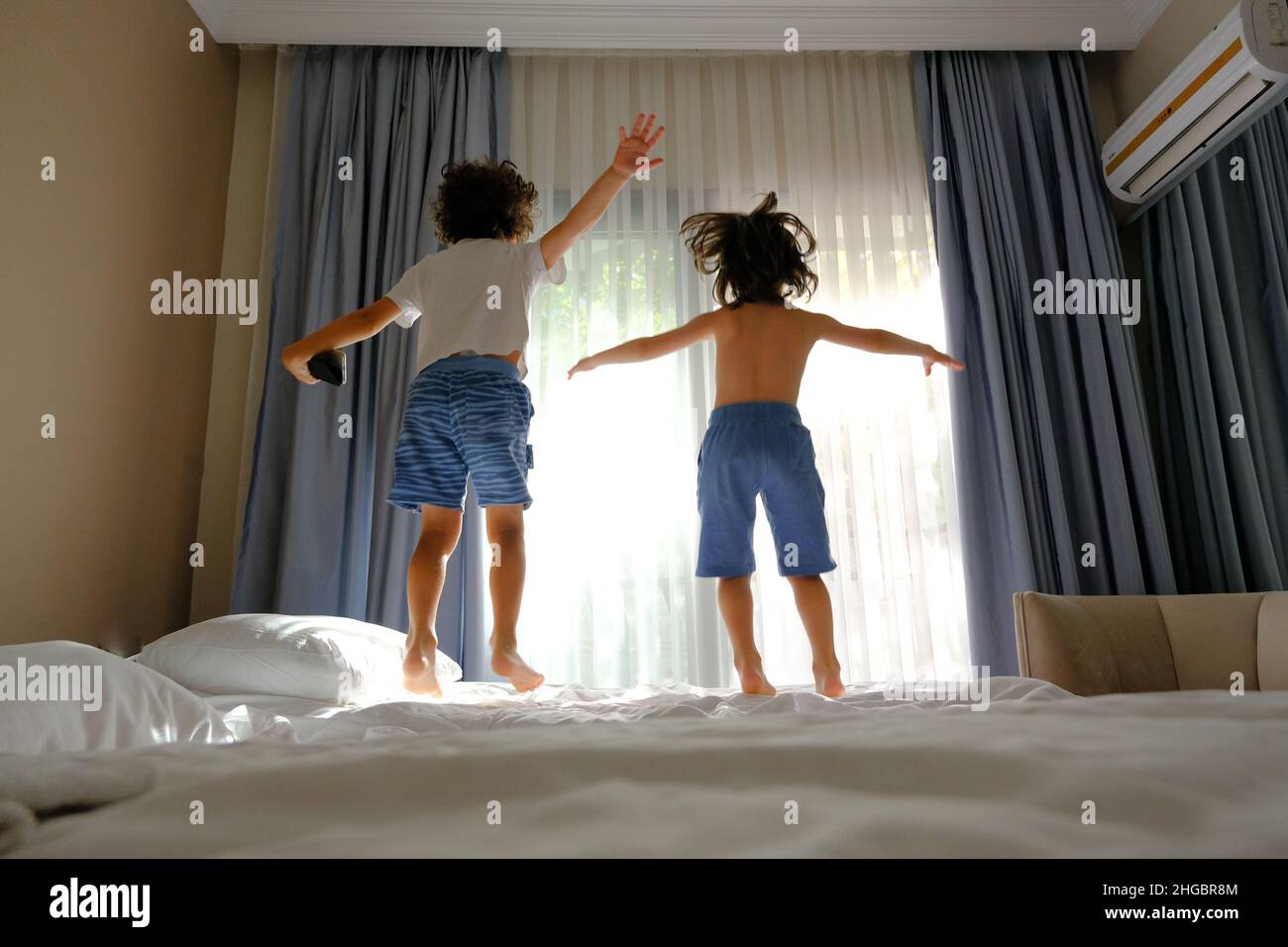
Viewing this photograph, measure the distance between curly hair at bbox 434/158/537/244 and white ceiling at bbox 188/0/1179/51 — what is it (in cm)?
115

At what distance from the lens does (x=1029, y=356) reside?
2.95 meters

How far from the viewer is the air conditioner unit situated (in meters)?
2.31

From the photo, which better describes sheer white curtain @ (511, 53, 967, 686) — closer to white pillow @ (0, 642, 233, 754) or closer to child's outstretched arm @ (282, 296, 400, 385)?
child's outstretched arm @ (282, 296, 400, 385)

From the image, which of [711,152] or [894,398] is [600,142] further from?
[894,398]

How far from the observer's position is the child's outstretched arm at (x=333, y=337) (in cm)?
205

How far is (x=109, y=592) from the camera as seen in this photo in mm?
2369

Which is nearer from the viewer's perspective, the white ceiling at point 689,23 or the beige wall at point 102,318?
the beige wall at point 102,318

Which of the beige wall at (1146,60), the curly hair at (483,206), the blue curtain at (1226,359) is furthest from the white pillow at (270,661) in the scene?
the beige wall at (1146,60)

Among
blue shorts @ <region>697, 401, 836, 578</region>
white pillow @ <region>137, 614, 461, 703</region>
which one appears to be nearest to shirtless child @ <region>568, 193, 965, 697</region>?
blue shorts @ <region>697, 401, 836, 578</region>

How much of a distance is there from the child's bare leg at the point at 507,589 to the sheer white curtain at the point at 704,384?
98 centimetres

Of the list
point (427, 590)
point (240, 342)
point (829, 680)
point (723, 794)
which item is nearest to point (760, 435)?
point (829, 680)

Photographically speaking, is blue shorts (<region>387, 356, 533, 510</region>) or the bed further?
blue shorts (<region>387, 356, 533, 510</region>)

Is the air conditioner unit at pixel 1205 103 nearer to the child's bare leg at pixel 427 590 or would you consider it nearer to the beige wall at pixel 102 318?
the child's bare leg at pixel 427 590

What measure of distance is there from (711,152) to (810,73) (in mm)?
540
